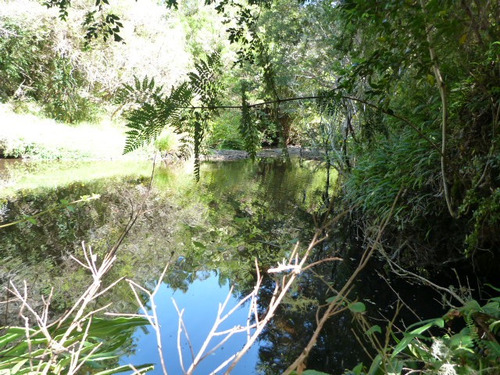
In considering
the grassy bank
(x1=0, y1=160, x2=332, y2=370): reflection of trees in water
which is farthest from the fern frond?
the grassy bank

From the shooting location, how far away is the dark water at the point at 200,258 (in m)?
2.34

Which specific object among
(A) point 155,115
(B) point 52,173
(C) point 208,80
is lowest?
(B) point 52,173

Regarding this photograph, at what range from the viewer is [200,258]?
374 centimetres

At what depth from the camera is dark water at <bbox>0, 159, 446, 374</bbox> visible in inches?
92.1

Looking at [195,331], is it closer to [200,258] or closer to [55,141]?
[200,258]

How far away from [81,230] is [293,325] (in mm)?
2922

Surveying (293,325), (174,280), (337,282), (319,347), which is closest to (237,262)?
(174,280)

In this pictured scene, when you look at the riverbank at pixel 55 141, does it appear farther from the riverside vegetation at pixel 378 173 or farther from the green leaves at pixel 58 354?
the green leaves at pixel 58 354

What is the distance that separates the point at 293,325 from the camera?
2.51m

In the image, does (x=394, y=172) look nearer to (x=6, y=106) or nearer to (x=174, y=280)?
(x=174, y=280)

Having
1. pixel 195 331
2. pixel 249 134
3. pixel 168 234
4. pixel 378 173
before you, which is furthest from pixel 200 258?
pixel 249 134

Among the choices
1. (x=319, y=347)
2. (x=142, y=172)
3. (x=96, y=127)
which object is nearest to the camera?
(x=319, y=347)

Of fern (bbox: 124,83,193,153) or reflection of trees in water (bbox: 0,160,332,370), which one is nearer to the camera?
fern (bbox: 124,83,193,153)

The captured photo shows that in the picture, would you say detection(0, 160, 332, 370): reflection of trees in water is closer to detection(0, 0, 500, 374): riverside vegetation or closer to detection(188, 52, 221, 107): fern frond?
detection(0, 0, 500, 374): riverside vegetation
